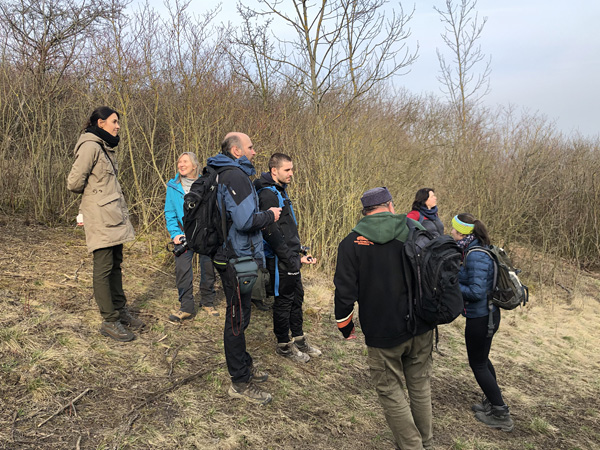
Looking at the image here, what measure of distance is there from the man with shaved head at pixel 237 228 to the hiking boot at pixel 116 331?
1310 mm

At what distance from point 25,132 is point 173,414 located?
674 centimetres

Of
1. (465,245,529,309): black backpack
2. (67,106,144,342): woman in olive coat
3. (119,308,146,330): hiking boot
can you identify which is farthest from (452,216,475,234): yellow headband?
(119,308,146,330): hiking boot

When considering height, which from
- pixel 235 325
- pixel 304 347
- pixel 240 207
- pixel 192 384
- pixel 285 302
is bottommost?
pixel 304 347

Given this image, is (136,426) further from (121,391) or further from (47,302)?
(47,302)

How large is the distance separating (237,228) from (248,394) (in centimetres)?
141

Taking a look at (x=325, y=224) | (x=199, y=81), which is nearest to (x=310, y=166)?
(x=325, y=224)

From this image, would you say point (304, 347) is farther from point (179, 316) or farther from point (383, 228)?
point (383, 228)

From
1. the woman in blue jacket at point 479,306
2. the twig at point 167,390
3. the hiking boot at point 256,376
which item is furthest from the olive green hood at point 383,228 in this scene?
the twig at point 167,390

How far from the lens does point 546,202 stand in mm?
11516

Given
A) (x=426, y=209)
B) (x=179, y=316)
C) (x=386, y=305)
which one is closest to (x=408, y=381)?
(x=386, y=305)

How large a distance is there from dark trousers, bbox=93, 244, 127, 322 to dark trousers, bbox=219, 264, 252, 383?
1.29 m

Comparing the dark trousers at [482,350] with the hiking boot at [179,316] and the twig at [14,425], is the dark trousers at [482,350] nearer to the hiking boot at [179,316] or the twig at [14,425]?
the hiking boot at [179,316]

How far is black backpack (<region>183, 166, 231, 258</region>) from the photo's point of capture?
3098 mm

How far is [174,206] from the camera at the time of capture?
4789 mm
